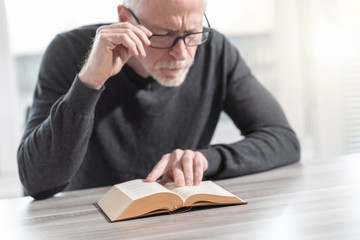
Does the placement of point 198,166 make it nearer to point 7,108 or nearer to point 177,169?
point 177,169

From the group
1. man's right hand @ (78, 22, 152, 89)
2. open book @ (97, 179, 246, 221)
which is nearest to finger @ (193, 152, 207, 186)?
open book @ (97, 179, 246, 221)

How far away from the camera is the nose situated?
1.53m

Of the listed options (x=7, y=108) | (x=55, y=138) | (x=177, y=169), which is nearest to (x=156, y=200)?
(x=177, y=169)

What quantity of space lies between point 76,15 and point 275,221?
2.12 m

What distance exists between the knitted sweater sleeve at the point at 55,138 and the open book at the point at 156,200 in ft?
0.95

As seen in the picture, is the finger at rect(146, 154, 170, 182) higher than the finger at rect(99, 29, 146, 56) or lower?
lower

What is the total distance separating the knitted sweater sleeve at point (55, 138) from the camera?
4.41 ft

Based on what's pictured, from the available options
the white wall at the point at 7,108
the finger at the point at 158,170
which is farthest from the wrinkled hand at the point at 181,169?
the white wall at the point at 7,108

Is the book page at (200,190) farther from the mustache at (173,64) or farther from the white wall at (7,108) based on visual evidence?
the white wall at (7,108)

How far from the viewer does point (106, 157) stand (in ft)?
5.79

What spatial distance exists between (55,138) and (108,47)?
11.2 inches

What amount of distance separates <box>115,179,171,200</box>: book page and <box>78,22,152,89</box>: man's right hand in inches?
12.5

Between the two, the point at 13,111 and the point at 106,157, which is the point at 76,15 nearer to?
the point at 13,111

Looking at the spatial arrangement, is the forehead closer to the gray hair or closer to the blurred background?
the gray hair
